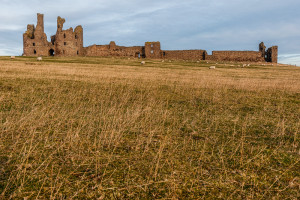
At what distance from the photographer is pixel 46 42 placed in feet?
183

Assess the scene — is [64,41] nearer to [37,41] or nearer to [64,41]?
[64,41]

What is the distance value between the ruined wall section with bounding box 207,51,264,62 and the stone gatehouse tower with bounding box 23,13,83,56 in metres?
32.8

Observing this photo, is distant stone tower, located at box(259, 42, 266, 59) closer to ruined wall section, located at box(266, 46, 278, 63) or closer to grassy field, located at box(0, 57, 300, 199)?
ruined wall section, located at box(266, 46, 278, 63)

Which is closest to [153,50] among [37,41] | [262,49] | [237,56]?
[237,56]

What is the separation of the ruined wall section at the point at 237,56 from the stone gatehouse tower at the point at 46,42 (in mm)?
32808

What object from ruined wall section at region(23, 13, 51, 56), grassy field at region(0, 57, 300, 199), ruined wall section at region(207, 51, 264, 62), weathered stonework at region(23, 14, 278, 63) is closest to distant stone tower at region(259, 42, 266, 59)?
weathered stonework at region(23, 14, 278, 63)

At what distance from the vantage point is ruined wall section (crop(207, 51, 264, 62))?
50062mm

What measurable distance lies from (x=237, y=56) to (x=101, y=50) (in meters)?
31.5

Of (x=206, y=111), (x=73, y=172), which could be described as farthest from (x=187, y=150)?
(x=206, y=111)

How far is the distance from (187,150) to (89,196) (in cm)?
170

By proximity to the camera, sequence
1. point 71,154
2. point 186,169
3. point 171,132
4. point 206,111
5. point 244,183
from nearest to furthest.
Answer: point 244,183, point 186,169, point 71,154, point 171,132, point 206,111

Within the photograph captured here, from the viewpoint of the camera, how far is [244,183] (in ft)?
8.47

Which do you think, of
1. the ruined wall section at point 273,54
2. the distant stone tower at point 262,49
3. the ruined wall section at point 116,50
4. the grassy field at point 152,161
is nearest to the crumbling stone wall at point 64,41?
the ruined wall section at point 116,50

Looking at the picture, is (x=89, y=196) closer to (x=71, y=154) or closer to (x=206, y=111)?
(x=71, y=154)
